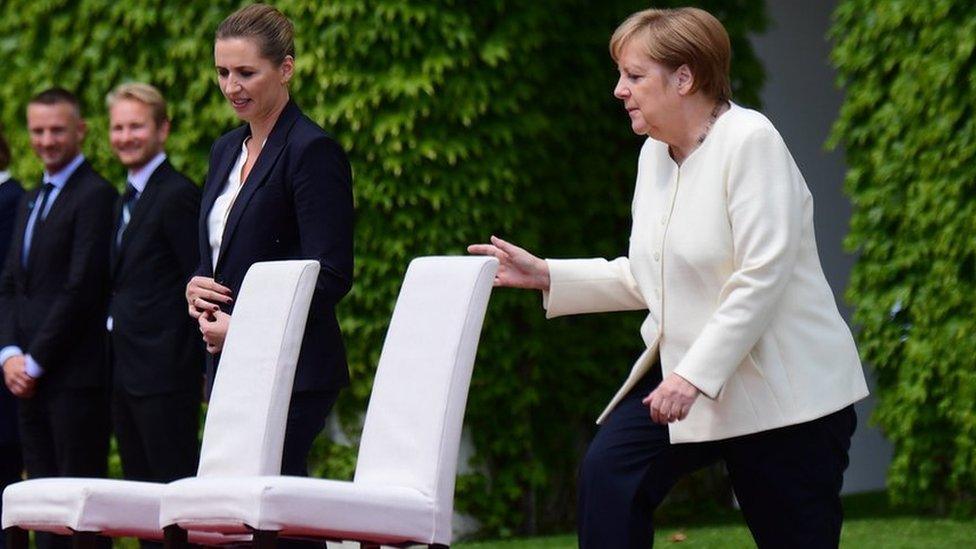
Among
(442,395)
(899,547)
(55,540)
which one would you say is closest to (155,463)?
(55,540)

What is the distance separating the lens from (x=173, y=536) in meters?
4.53

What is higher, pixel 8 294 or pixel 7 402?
pixel 8 294

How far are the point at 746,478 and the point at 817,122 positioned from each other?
5.88m

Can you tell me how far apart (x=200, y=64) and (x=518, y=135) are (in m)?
1.52

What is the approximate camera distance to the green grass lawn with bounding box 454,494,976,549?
21.5ft

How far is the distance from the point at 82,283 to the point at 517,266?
271cm

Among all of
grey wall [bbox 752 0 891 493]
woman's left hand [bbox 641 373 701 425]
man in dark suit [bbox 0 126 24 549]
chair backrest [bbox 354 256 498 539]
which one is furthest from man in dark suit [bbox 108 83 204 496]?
grey wall [bbox 752 0 891 493]

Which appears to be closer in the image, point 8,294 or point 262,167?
point 262,167

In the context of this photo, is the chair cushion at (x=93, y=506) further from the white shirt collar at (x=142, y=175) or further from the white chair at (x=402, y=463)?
the white shirt collar at (x=142, y=175)

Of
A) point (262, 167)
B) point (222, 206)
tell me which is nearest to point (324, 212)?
point (262, 167)

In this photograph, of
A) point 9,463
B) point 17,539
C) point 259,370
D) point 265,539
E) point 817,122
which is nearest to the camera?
point 265,539

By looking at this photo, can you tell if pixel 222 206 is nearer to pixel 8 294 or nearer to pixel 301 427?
pixel 301 427

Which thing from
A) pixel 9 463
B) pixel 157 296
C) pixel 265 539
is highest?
pixel 157 296

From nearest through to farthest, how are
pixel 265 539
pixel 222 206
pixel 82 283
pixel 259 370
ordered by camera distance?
pixel 265 539
pixel 259 370
pixel 222 206
pixel 82 283
